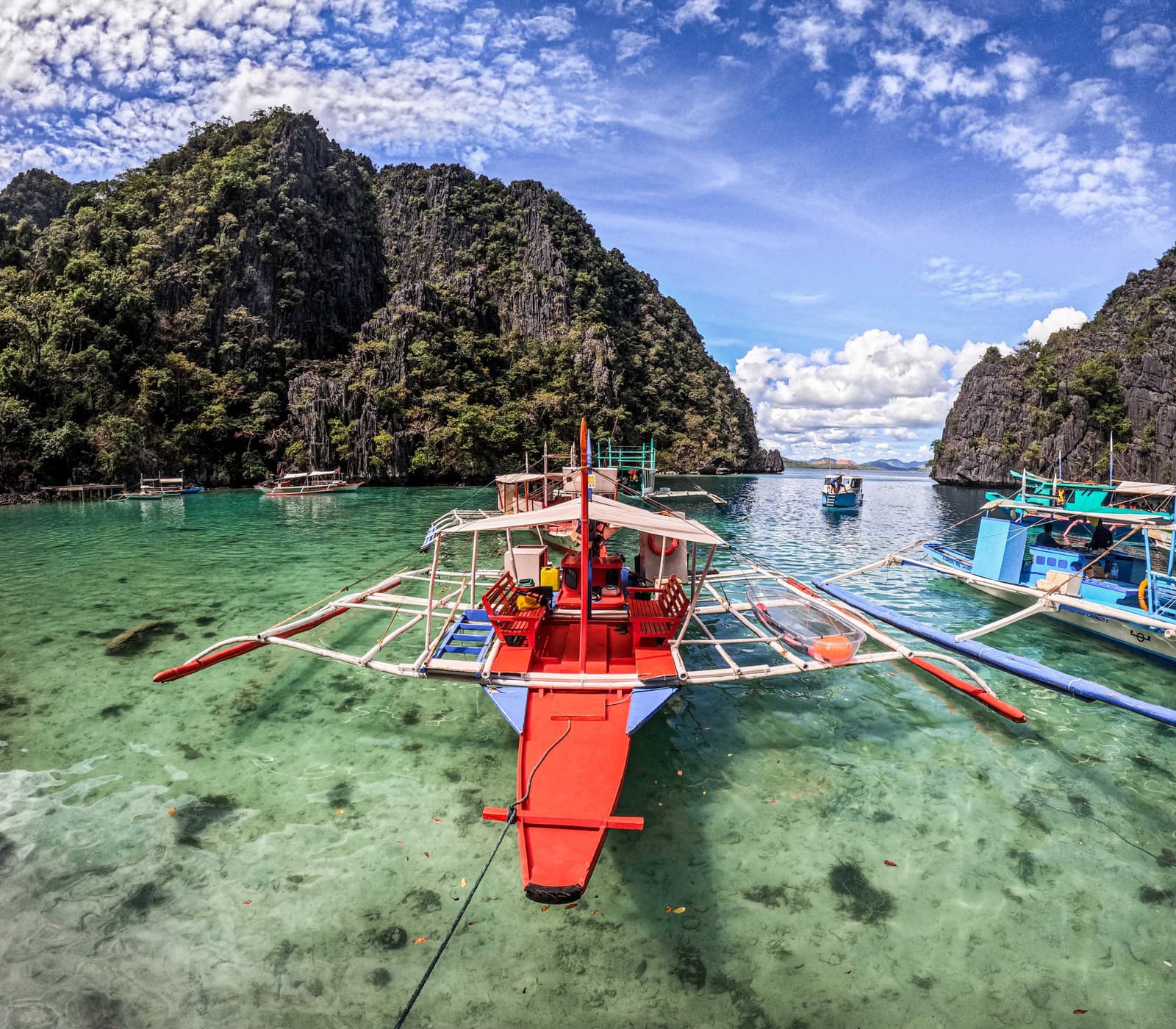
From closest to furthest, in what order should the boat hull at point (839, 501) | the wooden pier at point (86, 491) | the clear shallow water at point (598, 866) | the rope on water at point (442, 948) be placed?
the rope on water at point (442, 948) → the clear shallow water at point (598, 866) → the boat hull at point (839, 501) → the wooden pier at point (86, 491)

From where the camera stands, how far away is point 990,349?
9388 centimetres

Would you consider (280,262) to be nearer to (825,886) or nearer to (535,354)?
(535,354)

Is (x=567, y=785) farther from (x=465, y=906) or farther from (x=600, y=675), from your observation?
(x=600, y=675)

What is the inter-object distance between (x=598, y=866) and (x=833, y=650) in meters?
3.97

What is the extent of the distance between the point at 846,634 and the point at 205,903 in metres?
8.11

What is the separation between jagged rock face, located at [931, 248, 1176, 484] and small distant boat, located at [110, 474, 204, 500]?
3388 inches

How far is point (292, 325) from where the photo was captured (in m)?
65.9

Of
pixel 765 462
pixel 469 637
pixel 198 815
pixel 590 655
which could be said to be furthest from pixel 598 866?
pixel 765 462

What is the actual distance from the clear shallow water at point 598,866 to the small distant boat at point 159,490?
43555 mm

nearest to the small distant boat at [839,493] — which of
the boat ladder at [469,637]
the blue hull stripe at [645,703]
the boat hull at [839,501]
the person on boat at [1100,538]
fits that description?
the boat hull at [839,501]

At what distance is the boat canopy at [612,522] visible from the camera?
711cm

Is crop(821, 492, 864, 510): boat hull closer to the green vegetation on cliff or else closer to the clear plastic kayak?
the green vegetation on cliff

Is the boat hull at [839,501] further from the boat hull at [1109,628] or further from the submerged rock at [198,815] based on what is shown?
the submerged rock at [198,815]

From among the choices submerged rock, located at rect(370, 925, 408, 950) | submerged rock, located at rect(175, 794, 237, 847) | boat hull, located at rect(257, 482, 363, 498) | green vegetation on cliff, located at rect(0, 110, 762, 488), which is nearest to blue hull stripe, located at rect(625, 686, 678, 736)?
submerged rock, located at rect(370, 925, 408, 950)
